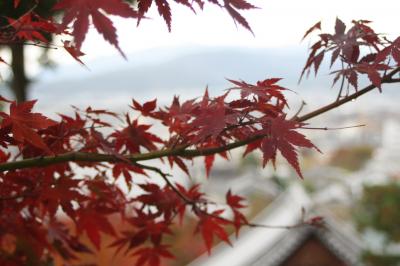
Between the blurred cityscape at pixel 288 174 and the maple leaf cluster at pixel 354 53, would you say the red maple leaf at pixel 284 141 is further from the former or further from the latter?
the maple leaf cluster at pixel 354 53

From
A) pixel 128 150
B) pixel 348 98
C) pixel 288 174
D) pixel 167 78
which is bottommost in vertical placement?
pixel 288 174

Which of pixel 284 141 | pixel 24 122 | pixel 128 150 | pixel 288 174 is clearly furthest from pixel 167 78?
pixel 284 141

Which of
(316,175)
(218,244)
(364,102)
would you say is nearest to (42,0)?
(218,244)

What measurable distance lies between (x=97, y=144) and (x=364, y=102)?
7388 cm

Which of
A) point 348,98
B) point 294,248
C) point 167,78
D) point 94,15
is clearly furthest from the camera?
point 167,78

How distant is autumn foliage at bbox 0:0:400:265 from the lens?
0.77 meters

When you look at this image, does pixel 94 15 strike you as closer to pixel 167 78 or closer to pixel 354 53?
pixel 354 53

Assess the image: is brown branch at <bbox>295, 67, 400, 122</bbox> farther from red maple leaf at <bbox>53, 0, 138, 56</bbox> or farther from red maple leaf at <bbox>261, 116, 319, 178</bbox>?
red maple leaf at <bbox>53, 0, 138, 56</bbox>

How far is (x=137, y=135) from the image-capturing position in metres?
1.18

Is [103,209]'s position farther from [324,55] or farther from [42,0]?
[42,0]

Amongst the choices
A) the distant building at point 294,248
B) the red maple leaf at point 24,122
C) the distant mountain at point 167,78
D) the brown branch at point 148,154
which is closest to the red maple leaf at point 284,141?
the brown branch at point 148,154

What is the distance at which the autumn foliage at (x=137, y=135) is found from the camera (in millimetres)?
774

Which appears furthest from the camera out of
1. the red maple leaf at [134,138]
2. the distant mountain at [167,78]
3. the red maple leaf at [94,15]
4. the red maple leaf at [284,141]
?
the distant mountain at [167,78]

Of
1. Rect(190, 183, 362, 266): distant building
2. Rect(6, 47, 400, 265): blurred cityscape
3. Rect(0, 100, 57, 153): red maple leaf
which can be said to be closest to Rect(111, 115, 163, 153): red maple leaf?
Rect(6, 47, 400, 265): blurred cityscape
